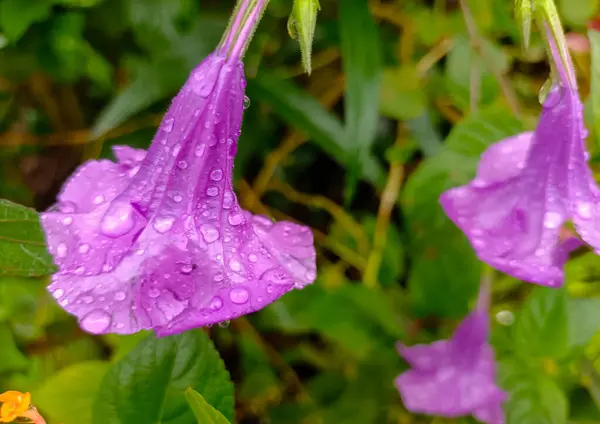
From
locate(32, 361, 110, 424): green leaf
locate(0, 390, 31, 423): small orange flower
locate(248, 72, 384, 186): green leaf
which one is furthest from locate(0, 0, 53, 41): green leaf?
locate(0, 390, 31, 423): small orange flower

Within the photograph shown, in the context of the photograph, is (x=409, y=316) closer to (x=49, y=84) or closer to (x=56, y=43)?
(x=56, y=43)

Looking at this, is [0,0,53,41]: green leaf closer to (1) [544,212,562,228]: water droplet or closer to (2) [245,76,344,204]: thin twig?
(2) [245,76,344,204]: thin twig

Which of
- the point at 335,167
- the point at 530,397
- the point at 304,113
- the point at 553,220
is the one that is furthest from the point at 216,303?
the point at 335,167

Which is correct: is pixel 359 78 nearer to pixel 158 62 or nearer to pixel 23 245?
pixel 158 62

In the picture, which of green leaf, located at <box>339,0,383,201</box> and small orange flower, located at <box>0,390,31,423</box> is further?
green leaf, located at <box>339,0,383,201</box>

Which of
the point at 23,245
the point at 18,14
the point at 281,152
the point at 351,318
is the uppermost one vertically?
the point at 18,14

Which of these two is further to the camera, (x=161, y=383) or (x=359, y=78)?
(x=359, y=78)

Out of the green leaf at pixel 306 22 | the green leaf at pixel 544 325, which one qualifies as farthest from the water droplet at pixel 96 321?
the green leaf at pixel 544 325
